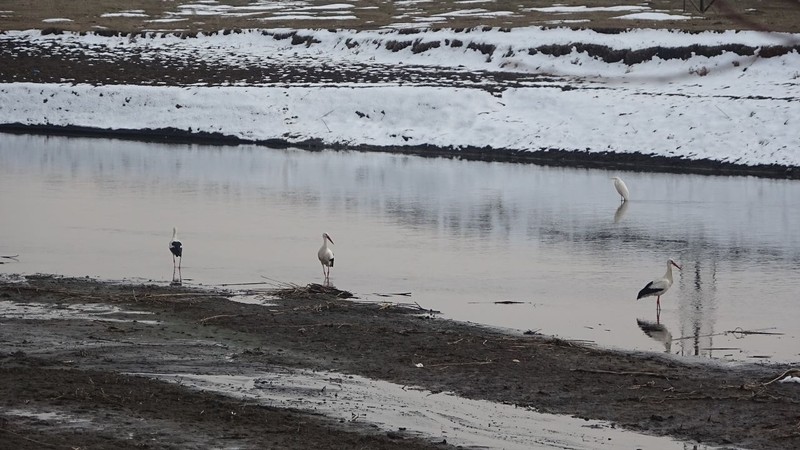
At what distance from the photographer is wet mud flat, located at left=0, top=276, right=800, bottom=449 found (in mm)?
9391

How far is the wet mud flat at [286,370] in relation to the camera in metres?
9.39

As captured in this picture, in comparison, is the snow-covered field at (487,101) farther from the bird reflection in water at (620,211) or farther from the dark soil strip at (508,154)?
the bird reflection in water at (620,211)

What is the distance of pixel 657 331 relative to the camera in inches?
585

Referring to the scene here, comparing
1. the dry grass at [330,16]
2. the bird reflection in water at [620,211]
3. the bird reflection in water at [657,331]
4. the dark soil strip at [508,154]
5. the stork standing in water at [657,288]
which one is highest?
the dry grass at [330,16]

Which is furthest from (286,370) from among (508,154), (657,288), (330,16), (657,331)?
(330,16)

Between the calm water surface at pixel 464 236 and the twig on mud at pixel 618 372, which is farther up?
the twig on mud at pixel 618 372

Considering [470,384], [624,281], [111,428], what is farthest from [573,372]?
[624,281]

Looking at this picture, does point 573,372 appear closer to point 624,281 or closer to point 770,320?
point 770,320

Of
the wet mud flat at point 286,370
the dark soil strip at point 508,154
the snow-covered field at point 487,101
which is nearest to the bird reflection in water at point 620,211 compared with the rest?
the dark soil strip at point 508,154

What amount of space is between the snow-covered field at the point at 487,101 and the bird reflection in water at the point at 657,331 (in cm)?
2269

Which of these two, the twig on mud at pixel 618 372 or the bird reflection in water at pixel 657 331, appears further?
the bird reflection in water at pixel 657 331

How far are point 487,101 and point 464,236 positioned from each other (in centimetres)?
2201

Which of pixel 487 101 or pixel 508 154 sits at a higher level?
pixel 487 101

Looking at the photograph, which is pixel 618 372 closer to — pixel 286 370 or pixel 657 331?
pixel 657 331
